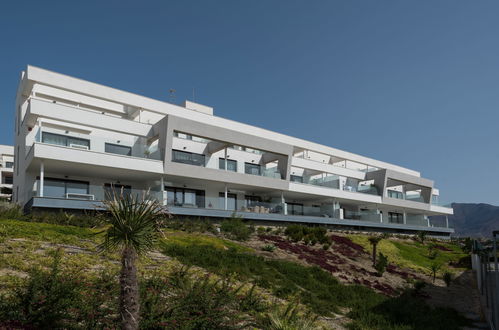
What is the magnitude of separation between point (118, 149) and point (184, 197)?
8137 millimetres

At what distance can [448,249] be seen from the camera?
40750 millimetres

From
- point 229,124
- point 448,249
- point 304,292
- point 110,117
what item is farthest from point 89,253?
point 448,249

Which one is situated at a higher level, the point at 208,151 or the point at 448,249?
the point at 208,151

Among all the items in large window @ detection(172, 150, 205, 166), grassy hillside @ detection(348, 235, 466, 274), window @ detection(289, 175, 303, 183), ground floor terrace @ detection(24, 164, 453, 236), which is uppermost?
large window @ detection(172, 150, 205, 166)

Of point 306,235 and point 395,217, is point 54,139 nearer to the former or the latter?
point 306,235

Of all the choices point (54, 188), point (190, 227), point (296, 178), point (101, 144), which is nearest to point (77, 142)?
point (101, 144)

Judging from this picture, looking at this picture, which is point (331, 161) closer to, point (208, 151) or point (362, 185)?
point (362, 185)

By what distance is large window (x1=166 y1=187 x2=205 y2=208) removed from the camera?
101ft

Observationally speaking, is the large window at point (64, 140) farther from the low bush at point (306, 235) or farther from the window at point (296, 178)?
the window at point (296, 178)

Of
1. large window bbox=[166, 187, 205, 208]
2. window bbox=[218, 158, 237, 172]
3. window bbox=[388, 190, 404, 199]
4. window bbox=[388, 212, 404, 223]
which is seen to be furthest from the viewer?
window bbox=[388, 212, 404, 223]

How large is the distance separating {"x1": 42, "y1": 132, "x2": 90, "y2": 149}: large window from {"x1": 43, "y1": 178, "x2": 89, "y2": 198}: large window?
314cm

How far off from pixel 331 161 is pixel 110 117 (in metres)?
32.3

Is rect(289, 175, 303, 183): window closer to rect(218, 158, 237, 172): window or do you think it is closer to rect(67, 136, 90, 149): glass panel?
rect(218, 158, 237, 172): window

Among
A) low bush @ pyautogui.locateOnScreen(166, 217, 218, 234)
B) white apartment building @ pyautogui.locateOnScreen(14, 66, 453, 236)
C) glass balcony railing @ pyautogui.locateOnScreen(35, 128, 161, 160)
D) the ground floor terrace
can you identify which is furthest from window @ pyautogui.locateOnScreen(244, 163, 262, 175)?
low bush @ pyautogui.locateOnScreen(166, 217, 218, 234)
